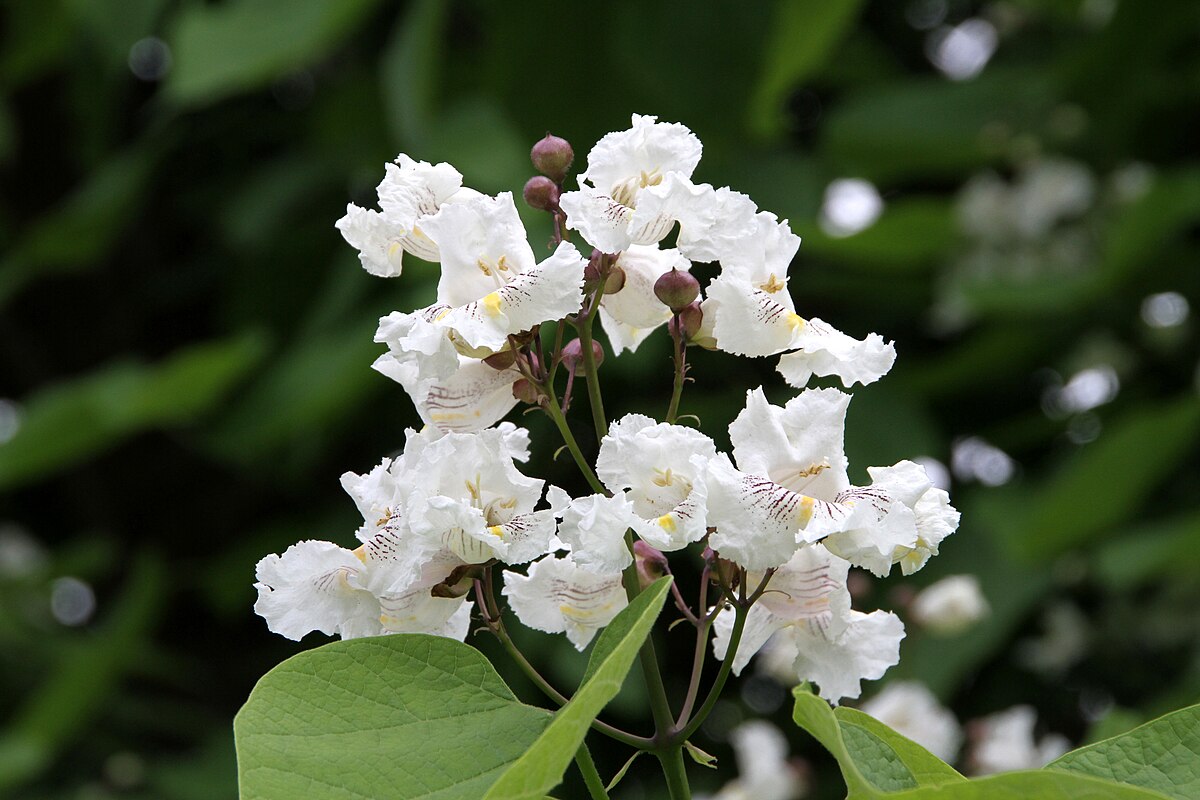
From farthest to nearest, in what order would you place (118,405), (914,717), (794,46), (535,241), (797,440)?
(118,405) < (794,46) < (535,241) < (914,717) < (797,440)

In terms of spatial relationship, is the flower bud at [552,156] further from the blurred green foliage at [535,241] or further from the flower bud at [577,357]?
the blurred green foliage at [535,241]

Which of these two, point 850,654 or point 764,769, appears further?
point 764,769

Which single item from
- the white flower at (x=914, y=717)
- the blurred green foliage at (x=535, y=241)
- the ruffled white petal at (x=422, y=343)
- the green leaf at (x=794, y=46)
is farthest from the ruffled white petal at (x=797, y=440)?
the green leaf at (x=794, y=46)

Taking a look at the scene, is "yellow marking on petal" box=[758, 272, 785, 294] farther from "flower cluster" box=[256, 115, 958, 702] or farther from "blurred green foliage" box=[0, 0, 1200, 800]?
"blurred green foliage" box=[0, 0, 1200, 800]

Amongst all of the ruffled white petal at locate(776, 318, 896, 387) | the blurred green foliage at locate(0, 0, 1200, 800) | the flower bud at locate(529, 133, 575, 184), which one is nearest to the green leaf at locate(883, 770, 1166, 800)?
the ruffled white petal at locate(776, 318, 896, 387)

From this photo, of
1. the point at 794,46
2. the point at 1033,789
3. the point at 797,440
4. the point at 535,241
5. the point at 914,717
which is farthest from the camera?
the point at 794,46

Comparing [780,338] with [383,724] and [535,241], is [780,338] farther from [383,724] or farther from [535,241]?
[535,241]

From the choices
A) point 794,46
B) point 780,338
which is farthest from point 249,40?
point 780,338
